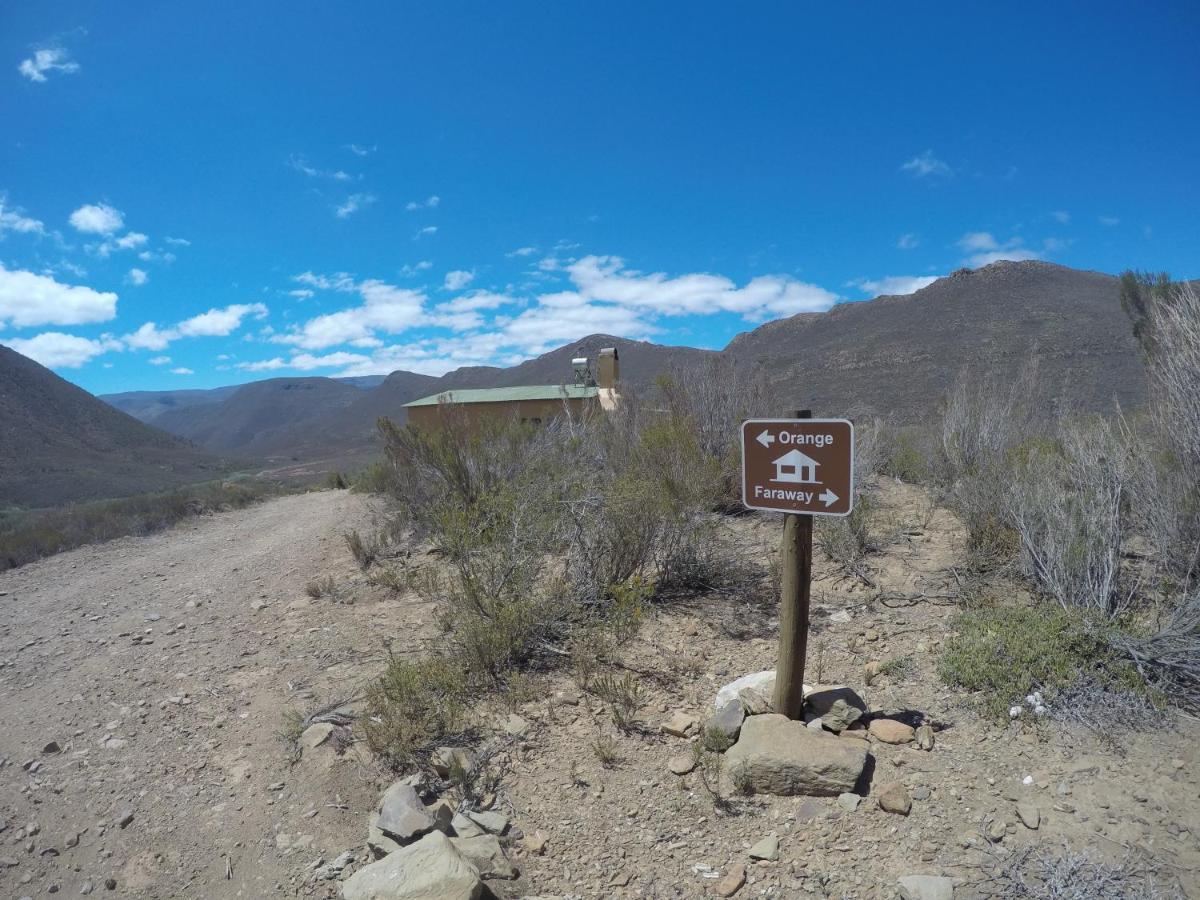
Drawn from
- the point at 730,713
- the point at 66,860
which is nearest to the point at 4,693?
the point at 66,860

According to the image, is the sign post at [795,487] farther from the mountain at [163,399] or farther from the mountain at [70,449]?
the mountain at [163,399]

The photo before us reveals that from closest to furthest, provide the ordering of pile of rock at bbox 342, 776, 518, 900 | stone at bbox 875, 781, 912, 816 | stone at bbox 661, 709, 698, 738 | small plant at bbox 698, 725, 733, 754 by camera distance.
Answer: pile of rock at bbox 342, 776, 518, 900 → stone at bbox 875, 781, 912, 816 → small plant at bbox 698, 725, 733, 754 → stone at bbox 661, 709, 698, 738

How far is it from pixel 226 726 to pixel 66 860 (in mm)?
1102

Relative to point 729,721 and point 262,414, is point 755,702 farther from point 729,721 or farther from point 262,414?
point 262,414

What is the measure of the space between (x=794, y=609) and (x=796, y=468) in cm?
80

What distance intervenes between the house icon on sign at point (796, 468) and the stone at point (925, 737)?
154 cm

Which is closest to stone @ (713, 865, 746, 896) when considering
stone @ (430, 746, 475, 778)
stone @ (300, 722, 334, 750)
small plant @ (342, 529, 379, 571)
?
stone @ (430, 746, 475, 778)

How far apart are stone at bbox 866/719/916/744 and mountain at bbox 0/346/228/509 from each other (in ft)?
101

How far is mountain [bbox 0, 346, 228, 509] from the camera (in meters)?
29.7

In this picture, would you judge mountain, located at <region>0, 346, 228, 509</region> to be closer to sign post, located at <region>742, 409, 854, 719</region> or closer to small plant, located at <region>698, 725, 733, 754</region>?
small plant, located at <region>698, 725, 733, 754</region>

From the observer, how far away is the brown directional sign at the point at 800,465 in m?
2.94

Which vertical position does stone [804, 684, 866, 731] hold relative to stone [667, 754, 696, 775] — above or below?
above

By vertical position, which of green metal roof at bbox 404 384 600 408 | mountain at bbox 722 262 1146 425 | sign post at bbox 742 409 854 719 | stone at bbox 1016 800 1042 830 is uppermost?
mountain at bbox 722 262 1146 425

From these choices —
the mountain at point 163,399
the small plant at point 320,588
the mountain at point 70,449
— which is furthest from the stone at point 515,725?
the mountain at point 163,399
